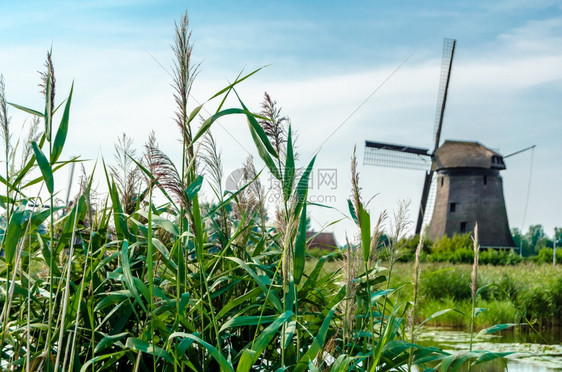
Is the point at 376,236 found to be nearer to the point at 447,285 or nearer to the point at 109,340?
the point at 109,340

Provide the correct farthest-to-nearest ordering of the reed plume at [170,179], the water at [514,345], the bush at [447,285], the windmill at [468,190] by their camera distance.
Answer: the windmill at [468,190] → the bush at [447,285] → the water at [514,345] → the reed plume at [170,179]

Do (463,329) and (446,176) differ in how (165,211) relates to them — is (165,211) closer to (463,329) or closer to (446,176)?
(463,329)

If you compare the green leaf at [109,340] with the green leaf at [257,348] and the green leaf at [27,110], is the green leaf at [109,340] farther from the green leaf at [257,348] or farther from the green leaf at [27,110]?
the green leaf at [27,110]

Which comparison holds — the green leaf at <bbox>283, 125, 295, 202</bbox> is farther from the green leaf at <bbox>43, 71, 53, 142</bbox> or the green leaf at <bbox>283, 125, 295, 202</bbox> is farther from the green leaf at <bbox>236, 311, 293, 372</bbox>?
the green leaf at <bbox>43, 71, 53, 142</bbox>

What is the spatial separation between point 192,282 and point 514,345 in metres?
6.49

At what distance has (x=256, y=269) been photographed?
2.45 m

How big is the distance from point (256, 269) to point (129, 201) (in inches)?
25.8

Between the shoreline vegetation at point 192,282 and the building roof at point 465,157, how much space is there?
25378 millimetres

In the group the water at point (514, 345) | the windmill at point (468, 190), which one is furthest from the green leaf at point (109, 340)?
the windmill at point (468, 190)

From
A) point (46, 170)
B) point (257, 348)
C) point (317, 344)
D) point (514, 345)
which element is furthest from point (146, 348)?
point (514, 345)

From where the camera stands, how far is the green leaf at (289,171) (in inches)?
72.4

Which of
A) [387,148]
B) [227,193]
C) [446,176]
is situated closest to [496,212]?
[446,176]

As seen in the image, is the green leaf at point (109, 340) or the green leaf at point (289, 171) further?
the green leaf at point (109, 340)

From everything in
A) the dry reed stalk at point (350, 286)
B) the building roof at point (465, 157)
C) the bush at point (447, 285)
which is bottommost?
the bush at point (447, 285)
